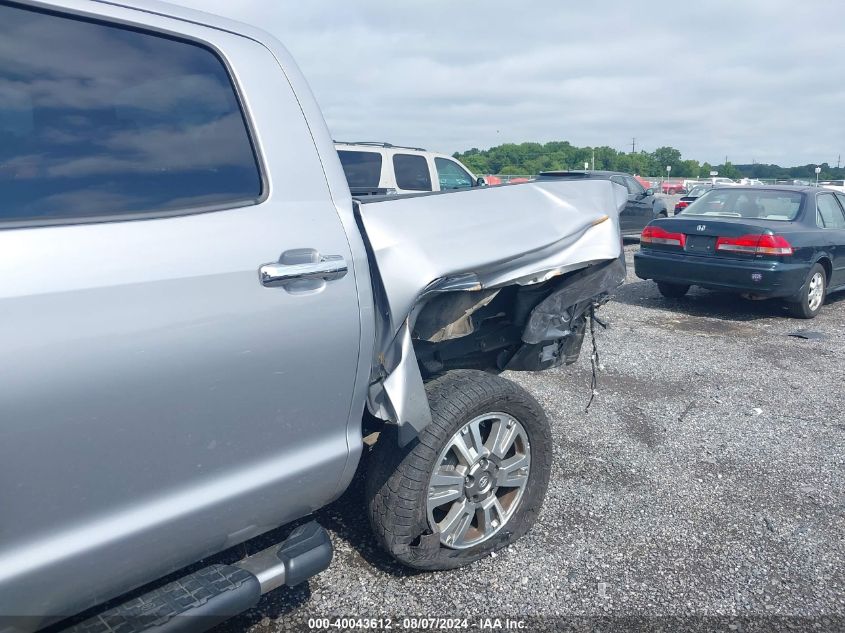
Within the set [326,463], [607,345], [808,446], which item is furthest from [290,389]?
[607,345]

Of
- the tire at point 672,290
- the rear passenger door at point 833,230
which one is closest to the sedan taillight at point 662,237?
the tire at point 672,290

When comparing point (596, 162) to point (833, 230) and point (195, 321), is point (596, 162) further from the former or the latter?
point (195, 321)

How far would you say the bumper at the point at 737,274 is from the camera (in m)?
7.54

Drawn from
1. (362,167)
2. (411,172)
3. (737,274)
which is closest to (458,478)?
(737,274)

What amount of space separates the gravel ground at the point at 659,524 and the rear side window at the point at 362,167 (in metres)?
5.60

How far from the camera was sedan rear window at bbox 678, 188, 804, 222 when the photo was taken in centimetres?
820

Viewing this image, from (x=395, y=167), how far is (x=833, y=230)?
628cm

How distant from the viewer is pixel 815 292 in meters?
8.15

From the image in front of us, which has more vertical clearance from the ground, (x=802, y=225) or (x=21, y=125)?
(x=21, y=125)

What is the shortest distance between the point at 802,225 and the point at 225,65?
777 cm

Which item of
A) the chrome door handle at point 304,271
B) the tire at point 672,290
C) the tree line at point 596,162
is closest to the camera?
the chrome door handle at point 304,271

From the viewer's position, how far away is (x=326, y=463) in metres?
2.28

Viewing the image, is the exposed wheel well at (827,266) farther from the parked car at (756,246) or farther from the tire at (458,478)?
the tire at (458,478)

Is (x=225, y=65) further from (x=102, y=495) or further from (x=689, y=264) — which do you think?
→ (x=689, y=264)
